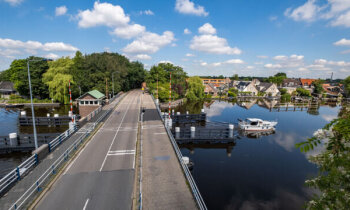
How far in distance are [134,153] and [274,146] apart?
2482 cm

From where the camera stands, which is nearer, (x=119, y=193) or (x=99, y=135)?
(x=119, y=193)

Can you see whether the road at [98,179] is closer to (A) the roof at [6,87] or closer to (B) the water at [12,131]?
(B) the water at [12,131]

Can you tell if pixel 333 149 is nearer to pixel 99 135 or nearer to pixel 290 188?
pixel 290 188

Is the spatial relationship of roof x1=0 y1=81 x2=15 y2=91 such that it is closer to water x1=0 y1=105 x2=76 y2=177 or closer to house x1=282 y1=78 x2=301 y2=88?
water x1=0 y1=105 x2=76 y2=177

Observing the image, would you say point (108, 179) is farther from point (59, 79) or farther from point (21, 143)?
point (59, 79)

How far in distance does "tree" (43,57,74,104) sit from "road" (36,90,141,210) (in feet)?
147

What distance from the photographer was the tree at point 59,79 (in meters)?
59.1

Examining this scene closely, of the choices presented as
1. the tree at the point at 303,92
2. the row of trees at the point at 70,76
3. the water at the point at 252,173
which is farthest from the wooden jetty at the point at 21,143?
the tree at the point at 303,92

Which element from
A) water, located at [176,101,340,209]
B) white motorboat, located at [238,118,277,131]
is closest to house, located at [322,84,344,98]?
white motorboat, located at [238,118,277,131]

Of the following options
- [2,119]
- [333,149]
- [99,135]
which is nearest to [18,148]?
[99,135]

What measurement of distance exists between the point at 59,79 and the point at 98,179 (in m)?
56.8

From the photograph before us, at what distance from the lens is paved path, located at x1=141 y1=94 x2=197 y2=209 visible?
11709mm

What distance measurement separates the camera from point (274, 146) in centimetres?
3084

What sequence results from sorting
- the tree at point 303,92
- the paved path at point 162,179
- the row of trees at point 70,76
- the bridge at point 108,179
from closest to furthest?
the paved path at point 162,179, the bridge at point 108,179, the row of trees at point 70,76, the tree at point 303,92
